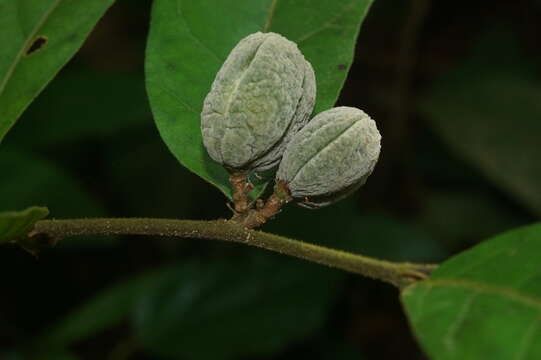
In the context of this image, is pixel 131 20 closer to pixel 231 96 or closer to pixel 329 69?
pixel 329 69

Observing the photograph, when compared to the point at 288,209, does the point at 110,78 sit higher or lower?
higher

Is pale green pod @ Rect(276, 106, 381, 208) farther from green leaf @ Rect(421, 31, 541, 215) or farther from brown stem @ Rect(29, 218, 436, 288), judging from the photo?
green leaf @ Rect(421, 31, 541, 215)

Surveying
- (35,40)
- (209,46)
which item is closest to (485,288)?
(209,46)

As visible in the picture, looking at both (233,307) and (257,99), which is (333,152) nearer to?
(257,99)

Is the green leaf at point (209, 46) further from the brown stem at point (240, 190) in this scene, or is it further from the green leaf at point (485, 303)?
the green leaf at point (485, 303)

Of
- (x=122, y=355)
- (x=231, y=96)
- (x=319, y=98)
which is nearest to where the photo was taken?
(x=231, y=96)

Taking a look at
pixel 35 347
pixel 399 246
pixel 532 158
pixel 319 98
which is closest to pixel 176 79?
pixel 319 98
